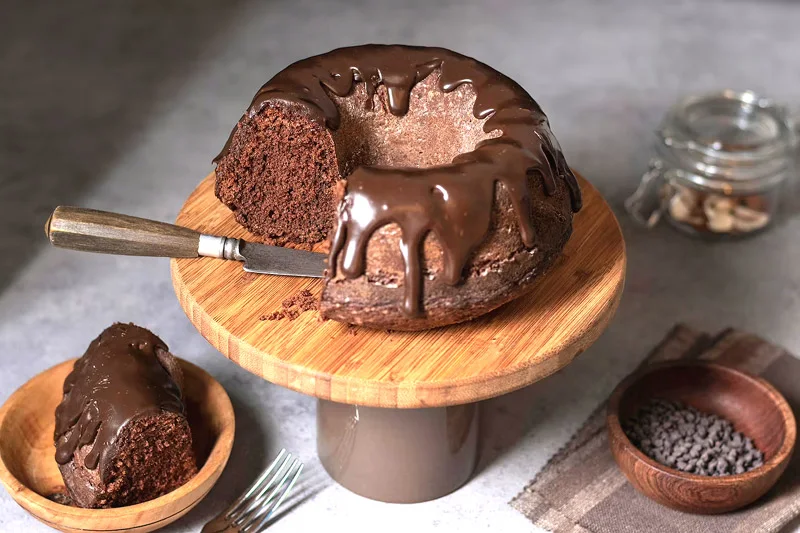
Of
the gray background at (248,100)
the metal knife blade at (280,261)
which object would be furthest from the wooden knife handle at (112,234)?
the gray background at (248,100)

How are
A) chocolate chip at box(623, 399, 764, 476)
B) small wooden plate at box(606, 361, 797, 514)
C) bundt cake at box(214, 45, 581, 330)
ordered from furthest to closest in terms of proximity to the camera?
1. chocolate chip at box(623, 399, 764, 476)
2. small wooden plate at box(606, 361, 797, 514)
3. bundt cake at box(214, 45, 581, 330)

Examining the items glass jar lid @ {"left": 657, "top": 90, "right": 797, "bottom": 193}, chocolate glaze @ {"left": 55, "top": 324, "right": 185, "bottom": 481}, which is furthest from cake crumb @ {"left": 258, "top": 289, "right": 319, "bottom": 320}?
glass jar lid @ {"left": 657, "top": 90, "right": 797, "bottom": 193}

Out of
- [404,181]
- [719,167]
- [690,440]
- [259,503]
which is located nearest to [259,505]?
[259,503]

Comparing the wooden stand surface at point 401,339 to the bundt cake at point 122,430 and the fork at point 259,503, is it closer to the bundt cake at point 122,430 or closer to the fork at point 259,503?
the bundt cake at point 122,430

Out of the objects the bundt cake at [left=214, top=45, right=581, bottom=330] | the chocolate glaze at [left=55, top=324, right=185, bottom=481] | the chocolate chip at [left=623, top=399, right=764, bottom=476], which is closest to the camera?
the bundt cake at [left=214, top=45, right=581, bottom=330]

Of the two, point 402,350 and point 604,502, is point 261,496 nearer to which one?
point 402,350

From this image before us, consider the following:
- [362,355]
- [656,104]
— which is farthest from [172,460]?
[656,104]

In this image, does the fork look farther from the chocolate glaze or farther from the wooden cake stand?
the chocolate glaze

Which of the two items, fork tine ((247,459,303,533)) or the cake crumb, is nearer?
the cake crumb
